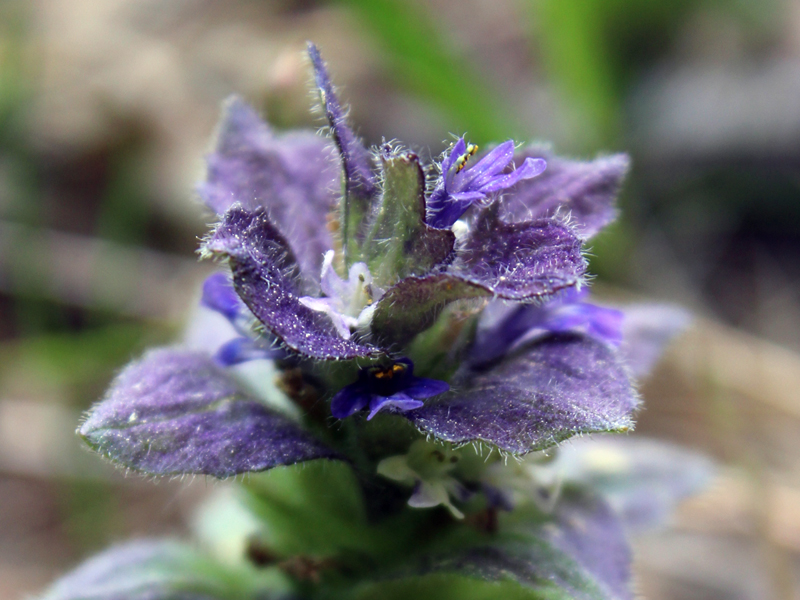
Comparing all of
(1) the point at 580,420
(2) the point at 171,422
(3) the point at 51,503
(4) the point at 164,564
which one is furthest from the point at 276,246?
(3) the point at 51,503

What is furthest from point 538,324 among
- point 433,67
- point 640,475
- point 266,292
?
point 433,67

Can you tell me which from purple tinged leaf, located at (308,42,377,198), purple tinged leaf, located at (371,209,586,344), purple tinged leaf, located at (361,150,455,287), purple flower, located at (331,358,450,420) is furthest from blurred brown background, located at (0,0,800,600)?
purple flower, located at (331,358,450,420)

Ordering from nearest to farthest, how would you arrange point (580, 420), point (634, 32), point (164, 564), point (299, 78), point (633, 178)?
point (580, 420), point (164, 564), point (299, 78), point (633, 178), point (634, 32)

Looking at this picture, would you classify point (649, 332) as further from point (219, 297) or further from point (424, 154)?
point (424, 154)

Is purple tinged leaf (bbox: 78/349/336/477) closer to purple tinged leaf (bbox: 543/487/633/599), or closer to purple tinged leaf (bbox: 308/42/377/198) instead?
purple tinged leaf (bbox: 308/42/377/198)

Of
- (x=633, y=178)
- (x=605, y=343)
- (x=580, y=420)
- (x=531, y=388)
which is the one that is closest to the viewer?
(x=580, y=420)

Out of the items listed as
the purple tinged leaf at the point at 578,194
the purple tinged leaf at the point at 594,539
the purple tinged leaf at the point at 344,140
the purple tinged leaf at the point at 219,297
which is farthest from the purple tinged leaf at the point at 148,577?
the purple tinged leaf at the point at 578,194

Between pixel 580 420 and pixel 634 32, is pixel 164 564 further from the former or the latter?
pixel 634 32
